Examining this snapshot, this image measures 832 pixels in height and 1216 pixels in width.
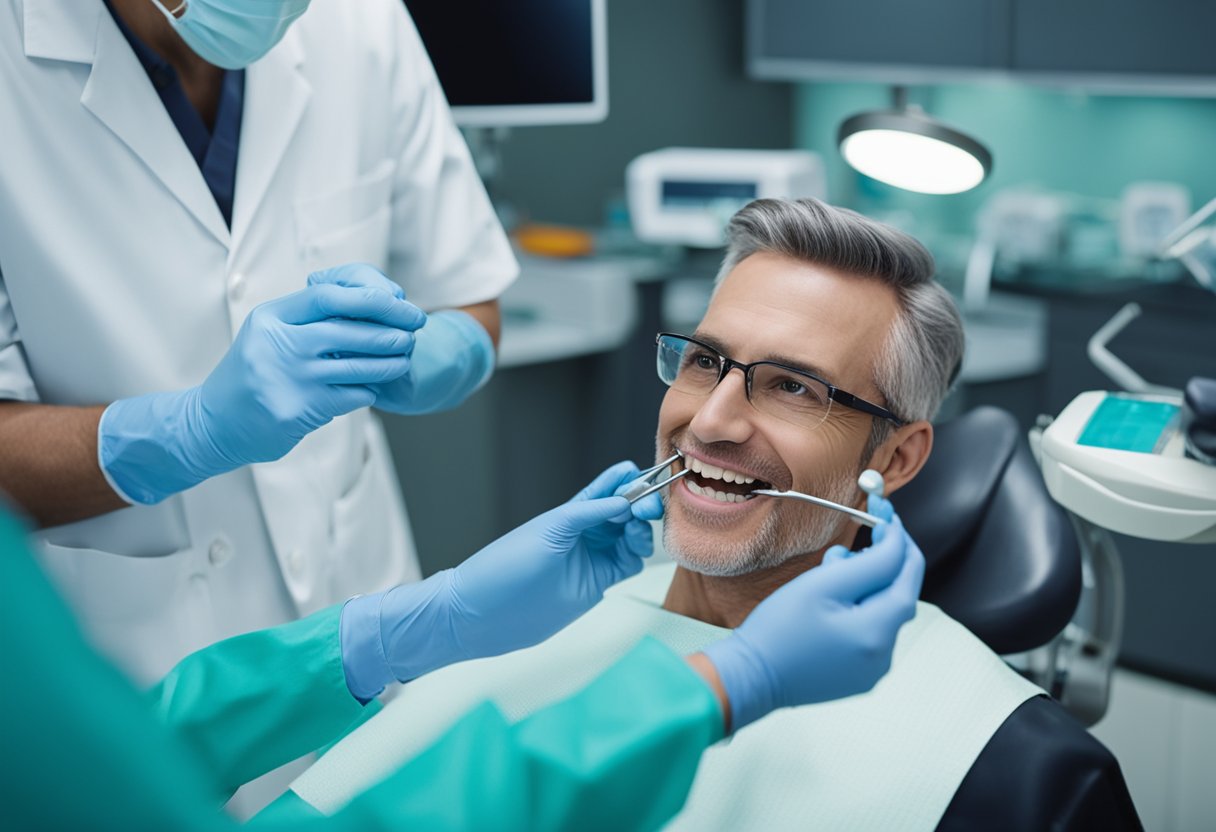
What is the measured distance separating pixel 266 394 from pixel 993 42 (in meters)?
2.36

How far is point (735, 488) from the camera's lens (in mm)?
1404

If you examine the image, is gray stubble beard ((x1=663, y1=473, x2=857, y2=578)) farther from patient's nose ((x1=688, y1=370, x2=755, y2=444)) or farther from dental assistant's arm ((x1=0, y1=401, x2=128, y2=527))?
dental assistant's arm ((x1=0, y1=401, x2=128, y2=527))

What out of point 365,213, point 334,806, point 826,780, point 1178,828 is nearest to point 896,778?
point 826,780

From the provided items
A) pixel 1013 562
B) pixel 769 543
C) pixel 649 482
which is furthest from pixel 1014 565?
pixel 649 482

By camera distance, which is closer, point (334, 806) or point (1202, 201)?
point (334, 806)

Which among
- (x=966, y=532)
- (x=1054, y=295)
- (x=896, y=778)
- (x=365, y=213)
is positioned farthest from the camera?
(x=1054, y=295)

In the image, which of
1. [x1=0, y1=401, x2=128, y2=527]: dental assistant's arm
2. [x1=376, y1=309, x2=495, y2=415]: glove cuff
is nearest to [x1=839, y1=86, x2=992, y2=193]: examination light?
[x1=376, y1=309, x2=495, y2=415]: glove cuff

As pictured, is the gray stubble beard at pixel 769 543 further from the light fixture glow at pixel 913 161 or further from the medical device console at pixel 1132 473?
the light fixture glow at pixel 913 161

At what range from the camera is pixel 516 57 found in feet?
9.21

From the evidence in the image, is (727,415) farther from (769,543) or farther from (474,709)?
(474,709)

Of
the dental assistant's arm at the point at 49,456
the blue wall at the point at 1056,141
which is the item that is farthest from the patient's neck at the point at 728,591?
the blue wall at the point at 1056,141

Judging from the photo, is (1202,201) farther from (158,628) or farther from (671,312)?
(158,628)

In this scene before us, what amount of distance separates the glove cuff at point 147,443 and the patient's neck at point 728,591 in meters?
0.58

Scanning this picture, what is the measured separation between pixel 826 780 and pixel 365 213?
944 mm
